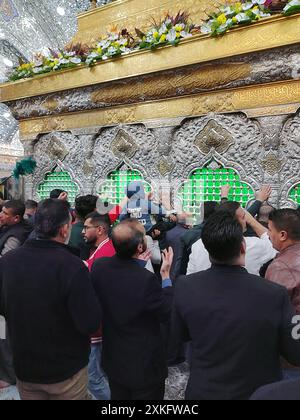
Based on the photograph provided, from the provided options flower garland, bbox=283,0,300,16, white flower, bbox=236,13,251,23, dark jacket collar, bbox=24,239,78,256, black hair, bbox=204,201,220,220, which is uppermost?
white flower, bbox=236,13,251,23

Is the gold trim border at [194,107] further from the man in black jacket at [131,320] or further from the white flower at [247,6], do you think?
the man in black jacket at [131,320]

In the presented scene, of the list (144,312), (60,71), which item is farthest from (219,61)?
(144,312)

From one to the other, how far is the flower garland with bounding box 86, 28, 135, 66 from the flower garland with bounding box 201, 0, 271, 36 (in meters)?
1.50

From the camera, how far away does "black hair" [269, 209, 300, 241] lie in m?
2.38

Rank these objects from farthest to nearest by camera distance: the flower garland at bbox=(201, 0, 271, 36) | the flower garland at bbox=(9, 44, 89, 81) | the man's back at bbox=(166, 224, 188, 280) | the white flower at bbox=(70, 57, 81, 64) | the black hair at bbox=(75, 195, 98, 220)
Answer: the flower garland at bbox=(9, 44, 89, 81) → the white flower at bbox=(70, 57, 81, 64) → the flower garland at bbox=(201, 0, 271, 36) → the black hair at bbox=(75, 195, 98, 220) → the man's back at bbox=(166, 224, 188, 280)

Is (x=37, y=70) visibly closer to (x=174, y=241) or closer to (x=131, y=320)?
(x=174, y=241)

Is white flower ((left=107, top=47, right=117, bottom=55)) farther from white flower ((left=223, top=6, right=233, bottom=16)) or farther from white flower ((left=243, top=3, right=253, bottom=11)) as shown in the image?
white flower ((left=243, top=3, right=253, bottom=11))

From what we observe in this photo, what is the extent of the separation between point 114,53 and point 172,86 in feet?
3.69

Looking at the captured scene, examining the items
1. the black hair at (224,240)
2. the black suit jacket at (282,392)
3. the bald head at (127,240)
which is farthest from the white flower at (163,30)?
the black suit jacket at (282,392)

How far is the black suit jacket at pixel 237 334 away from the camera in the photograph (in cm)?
160

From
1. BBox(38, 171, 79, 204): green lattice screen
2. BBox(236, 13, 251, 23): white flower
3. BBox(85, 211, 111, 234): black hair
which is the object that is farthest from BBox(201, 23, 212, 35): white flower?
BBox(38, 171, 79, 204): green lattice screen

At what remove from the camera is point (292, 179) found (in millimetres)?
4789

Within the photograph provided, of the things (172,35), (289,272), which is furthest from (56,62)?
(289,272)

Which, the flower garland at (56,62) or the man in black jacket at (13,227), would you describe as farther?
the flower garland at (56,62)
